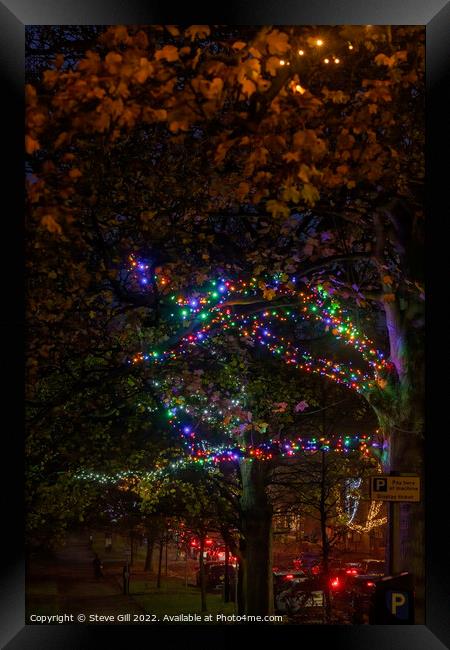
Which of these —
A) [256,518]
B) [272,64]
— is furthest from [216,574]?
[272,64]

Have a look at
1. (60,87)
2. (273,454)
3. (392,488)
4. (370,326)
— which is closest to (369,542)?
(273,454)

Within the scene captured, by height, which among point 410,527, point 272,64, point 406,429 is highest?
point 272,64

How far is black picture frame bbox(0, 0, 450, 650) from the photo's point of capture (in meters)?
5.19

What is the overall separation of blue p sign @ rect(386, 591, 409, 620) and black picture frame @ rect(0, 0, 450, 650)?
0.42ft

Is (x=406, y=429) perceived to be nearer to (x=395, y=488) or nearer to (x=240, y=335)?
(x=395, y=488)

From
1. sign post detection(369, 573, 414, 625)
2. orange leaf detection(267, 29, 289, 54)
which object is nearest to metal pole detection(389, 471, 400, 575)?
sign post detection(369, 573, 414, 625)

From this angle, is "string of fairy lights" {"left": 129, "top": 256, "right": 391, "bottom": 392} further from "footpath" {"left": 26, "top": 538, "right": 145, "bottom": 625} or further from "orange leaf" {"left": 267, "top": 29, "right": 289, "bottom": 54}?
"footpath" {"left": 26, "top": 538, "right": 145, "bottom": 625}

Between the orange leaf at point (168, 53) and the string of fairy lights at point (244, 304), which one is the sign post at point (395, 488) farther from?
the orange leaf at point (168, 53)

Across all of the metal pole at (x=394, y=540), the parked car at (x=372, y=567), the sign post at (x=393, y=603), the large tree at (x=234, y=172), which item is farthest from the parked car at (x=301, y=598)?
the sign post at (x=393, y=603)
